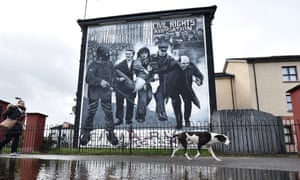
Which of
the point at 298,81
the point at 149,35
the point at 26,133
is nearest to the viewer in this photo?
the point at 26,133

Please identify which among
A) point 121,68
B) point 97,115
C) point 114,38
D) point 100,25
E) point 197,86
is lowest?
point 97,115

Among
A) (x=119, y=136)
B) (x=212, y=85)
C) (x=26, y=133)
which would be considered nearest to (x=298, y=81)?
(x=212, y=85)

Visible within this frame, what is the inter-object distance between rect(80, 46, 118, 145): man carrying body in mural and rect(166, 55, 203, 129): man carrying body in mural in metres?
5.03

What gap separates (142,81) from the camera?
18094 millimetres

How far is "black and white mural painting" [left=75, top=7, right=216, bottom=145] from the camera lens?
56.1ft

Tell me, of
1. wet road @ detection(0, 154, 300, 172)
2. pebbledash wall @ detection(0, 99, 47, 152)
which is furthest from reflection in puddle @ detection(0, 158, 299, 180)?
pebbledash wall @ detection(0, 99, 47, 152)

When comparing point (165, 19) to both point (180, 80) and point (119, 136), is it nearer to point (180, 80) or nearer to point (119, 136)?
point (180, 80)

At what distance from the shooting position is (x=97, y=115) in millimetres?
17922

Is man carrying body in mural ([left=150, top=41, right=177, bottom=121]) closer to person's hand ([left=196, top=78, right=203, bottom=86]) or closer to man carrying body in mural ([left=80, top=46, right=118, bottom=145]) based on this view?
person's hand ([left=196, top=78, right=203, bottom=86])

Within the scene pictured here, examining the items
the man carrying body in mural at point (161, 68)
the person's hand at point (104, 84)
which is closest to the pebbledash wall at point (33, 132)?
the person's hand at point (104, 84)

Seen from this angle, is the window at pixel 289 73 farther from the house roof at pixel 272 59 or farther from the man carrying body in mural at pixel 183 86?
the man carrying body in mural at pixel 183 86

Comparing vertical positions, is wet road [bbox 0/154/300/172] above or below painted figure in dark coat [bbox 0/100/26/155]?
below

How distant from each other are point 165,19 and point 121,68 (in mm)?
6006

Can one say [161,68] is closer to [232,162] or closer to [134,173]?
[232,162]
